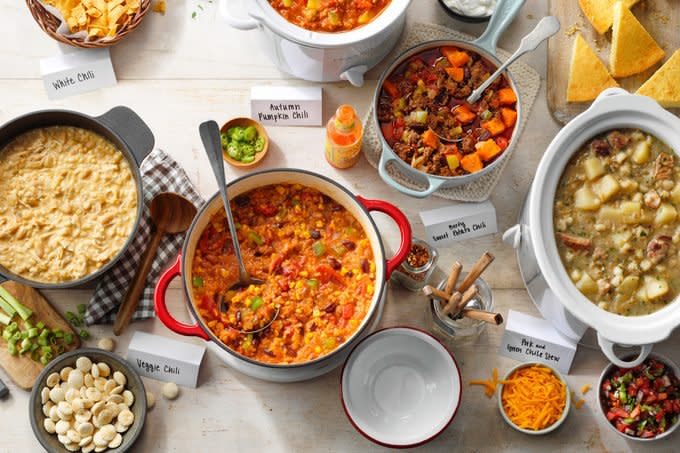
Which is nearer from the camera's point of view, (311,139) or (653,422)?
(653,422)

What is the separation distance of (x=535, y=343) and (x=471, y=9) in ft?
3.98

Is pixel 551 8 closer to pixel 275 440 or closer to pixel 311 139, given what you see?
pixel 311 139

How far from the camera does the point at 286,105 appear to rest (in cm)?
275

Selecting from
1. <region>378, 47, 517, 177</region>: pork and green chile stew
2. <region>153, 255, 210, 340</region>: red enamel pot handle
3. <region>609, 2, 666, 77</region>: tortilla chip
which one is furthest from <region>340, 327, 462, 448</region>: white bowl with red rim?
<region>609, 2, 666, 77</region>: tortilla chip

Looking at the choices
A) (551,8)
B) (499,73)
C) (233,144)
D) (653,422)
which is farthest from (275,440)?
(551,8)

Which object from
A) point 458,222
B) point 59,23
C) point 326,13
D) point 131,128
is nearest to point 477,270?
point 458,222

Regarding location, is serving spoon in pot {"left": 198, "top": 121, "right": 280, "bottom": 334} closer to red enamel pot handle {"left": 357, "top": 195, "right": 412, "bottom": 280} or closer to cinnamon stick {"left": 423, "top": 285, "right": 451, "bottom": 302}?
red enamel pot handle {"left": 357, "top": 195, "right": 412, "bottom": 280}

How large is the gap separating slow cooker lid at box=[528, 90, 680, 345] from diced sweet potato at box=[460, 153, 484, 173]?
0.27 meters

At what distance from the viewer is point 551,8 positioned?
285cm

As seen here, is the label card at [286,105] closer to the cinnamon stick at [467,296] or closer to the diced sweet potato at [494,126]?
the diced sweet potato at [494,126]

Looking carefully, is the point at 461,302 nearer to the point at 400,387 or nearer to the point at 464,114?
the point at 400,387

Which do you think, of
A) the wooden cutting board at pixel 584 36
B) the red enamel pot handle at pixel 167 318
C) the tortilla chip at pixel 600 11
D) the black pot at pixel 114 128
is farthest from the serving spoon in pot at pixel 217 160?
the tortilla chip at pixel 600 11

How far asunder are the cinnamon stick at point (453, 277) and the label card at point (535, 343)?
0.32m

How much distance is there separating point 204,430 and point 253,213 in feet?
2.53
